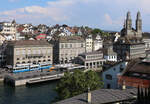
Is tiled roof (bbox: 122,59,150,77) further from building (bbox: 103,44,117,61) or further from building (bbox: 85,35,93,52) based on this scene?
building (bbox: 85,35,93,52)

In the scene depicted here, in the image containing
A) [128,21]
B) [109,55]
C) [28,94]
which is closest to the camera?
[28,94]

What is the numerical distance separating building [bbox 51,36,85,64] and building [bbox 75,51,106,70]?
15.4 ft

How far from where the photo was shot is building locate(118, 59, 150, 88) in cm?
2138

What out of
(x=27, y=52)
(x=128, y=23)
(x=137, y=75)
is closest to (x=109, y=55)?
(x=27, y=52)

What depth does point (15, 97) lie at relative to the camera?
111 feet

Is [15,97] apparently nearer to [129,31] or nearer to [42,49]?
[42,49]

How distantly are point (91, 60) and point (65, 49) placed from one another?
8.50m

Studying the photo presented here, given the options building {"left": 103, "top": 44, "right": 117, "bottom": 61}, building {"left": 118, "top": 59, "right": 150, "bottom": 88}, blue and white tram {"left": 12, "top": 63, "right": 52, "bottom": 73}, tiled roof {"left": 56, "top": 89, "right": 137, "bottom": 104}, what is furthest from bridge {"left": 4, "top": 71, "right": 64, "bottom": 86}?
tiled roof {"left": 56, "top": 89, "right": 137, "bottom": 104}

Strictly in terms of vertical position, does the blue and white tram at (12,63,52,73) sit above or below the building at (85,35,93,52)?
below

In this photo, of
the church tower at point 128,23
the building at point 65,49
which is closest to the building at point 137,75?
the building at point 65,49

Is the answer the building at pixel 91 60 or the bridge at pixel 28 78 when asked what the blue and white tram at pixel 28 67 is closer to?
the bridge at pixel 28 78

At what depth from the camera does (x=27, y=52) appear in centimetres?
5531

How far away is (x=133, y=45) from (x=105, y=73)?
146ft

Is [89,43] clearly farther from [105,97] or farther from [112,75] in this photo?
[105,97]
